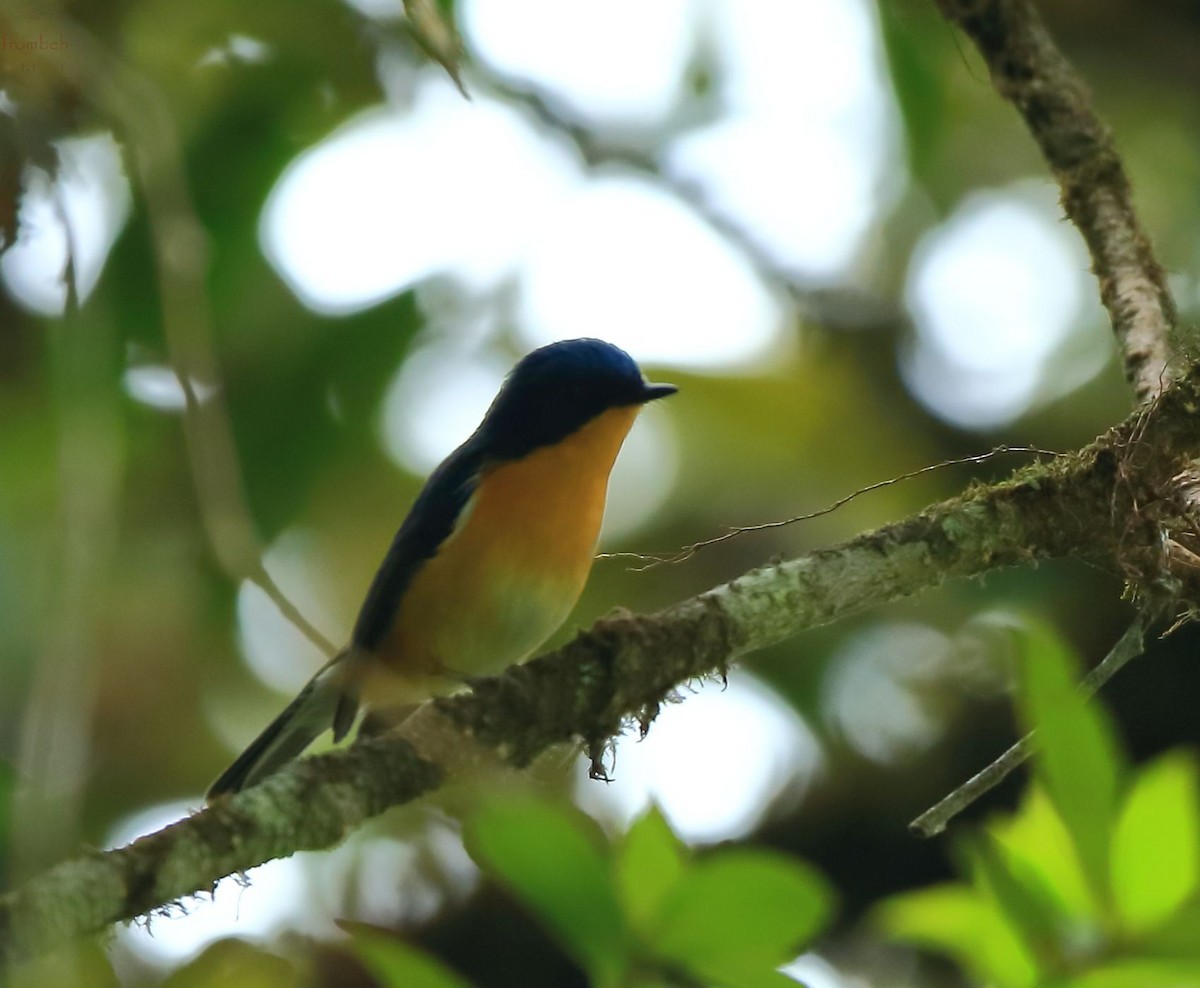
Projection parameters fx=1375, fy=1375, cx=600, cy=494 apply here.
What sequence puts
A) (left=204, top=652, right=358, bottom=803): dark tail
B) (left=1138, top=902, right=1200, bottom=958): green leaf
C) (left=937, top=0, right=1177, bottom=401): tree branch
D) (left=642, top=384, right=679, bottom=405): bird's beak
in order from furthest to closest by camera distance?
1. (left=642, top=384, right=679, bottom=405): bird's beak
2. (left=204, top=652, right=358, bottom=803): dark tail
3. (left=937, top=0, right=1177, bottom=401): tree branch
4. (left=1138, top=902, right=1200, bottom=958): green leaf

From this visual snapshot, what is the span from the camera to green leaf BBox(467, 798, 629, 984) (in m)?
1.35

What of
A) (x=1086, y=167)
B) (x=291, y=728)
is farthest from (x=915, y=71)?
(x=291, y=728)

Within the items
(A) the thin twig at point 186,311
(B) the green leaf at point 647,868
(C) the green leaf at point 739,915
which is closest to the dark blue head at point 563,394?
(A) the thin twig at point 186,311

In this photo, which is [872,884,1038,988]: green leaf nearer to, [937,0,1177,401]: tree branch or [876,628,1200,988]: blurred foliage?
[876,628,1200,988]: blurred foliage

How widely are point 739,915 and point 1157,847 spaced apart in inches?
16.7

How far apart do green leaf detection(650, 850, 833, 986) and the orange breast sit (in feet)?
10.8

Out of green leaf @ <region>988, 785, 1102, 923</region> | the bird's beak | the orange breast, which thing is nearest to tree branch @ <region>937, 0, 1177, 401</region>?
the bird's beak

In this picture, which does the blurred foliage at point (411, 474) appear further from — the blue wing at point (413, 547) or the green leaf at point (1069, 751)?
the blue wing at point (413, 547)

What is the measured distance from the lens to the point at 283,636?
6.28 meters

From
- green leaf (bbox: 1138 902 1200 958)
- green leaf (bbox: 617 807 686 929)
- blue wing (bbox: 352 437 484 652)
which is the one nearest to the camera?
green leaf (bbox: 1138 902 1200 958)

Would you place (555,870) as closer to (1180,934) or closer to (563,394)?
(1180,934)

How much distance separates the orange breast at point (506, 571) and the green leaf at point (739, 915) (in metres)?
3.31

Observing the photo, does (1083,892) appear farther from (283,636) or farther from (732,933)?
(283,636)

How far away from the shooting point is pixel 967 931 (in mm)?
1601
